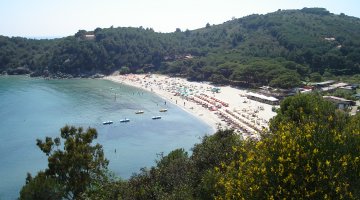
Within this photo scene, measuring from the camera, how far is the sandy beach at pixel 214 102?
57234 mm

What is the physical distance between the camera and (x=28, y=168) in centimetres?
4159

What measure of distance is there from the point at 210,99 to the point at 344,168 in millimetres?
65992

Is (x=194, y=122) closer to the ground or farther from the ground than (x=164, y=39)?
closer to the ground

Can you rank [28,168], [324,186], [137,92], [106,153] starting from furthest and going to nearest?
[137,92], [106,153], [28,168], [324,186]

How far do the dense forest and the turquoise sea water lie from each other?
21711mm

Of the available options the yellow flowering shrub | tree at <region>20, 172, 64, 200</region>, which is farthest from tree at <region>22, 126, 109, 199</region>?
the yellow flowering shrub

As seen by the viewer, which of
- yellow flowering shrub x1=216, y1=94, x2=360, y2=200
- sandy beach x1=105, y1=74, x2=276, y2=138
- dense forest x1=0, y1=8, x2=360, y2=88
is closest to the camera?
yellow flowering shrub x1=216, y1=94, x2=360, y2=200

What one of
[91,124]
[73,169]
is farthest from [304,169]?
[91,124]

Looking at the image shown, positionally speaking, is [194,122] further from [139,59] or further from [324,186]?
[139,59]

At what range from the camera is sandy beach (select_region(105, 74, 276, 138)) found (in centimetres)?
5723

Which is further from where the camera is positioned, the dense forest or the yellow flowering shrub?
the dense forest

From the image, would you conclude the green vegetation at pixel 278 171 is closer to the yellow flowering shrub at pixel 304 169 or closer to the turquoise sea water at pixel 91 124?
the yellow flowering shrub at pixel 304 169

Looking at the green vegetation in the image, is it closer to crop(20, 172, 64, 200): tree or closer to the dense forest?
crop(20, 172, 64, 200): tree

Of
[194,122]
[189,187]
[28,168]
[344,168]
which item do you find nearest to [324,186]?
[344,168]
